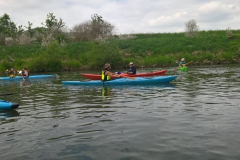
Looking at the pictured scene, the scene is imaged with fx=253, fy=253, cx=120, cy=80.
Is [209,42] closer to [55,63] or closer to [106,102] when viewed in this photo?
[55,63]

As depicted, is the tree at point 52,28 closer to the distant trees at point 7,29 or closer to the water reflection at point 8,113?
the distant trees at point 7,29

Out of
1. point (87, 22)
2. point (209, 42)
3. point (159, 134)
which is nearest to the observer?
point (159, 134)

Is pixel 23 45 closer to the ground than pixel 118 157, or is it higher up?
higher up

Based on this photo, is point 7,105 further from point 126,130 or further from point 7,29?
point 7,29

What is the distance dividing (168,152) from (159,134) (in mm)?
936

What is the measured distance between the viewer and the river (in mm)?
4418

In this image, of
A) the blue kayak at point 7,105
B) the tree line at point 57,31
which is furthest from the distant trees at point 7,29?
the blue kayak at point 7,105

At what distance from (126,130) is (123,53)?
29411 mm

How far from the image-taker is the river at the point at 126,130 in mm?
4418

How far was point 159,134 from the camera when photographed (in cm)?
527

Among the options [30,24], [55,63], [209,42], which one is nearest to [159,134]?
[55,63]

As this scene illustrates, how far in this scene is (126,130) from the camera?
5633 millimetres

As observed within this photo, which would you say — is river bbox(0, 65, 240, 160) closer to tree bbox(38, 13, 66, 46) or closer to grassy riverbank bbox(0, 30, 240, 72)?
grassy riverbank bbox(0, 30, 240, 72)

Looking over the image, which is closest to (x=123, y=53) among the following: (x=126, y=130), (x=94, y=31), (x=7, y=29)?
Answer: (x=94, y=31)
